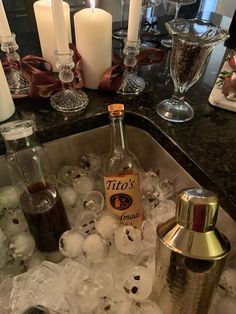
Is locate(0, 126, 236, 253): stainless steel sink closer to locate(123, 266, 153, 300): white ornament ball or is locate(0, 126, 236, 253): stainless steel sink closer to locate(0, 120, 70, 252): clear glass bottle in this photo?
locate(0, 120, 70, 252): clear glass bottle

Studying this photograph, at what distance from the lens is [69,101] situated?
630 millimetres

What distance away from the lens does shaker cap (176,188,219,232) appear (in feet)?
0.95

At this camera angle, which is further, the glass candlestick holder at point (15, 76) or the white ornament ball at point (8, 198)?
the glass candlestick holder at point (15, 76)

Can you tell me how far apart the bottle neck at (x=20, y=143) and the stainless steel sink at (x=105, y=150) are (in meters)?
0.11

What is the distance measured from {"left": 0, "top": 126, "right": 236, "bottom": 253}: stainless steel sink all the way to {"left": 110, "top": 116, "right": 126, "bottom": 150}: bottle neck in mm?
90

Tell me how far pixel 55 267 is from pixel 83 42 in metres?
0.44

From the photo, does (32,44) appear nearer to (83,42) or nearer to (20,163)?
(83,42)

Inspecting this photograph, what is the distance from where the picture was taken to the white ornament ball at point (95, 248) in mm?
460

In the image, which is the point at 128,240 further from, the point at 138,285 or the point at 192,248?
the point at 192,248

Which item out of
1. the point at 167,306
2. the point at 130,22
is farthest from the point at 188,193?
the point at 130,22

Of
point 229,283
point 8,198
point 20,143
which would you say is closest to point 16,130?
point 20,143

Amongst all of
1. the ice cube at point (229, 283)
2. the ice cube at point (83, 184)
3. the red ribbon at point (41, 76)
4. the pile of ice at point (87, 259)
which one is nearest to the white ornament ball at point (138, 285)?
the pile of ice at point (87, 259)

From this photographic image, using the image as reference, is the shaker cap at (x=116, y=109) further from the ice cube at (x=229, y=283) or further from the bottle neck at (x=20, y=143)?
the ice cube at (x=229, y=283)

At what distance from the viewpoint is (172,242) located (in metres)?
0.31
